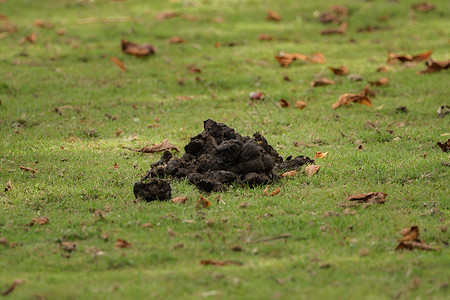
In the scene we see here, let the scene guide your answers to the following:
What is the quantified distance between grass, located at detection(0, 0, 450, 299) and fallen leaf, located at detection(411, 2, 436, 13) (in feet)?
0.73

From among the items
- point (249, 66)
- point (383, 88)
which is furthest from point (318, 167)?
point (249, 66)

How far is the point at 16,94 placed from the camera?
1137 cm

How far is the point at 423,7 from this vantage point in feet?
55.9

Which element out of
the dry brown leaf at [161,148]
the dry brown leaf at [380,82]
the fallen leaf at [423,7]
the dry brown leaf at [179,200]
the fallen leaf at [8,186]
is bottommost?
the dry brown leaf at [161,148]

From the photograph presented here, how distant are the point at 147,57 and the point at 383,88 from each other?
5191mm

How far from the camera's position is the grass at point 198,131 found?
197 inches

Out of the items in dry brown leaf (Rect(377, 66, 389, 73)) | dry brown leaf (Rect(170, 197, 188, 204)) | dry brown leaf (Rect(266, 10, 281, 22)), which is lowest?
dry brown leaf (Rect(170, 197, 188, 204))

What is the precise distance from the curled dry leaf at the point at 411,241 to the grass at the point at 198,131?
0.10m

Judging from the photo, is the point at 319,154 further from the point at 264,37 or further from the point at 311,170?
the point at 264,37

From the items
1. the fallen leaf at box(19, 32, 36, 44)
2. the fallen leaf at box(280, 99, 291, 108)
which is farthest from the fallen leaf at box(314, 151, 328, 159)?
the fallen leaf at box(19, 32, 36, 44)

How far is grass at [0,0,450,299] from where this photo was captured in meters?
5.01

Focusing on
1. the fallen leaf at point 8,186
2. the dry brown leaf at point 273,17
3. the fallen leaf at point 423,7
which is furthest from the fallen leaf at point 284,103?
the fallen leaf at point 423,7

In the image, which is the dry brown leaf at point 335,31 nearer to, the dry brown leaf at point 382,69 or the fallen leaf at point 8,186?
the dry brown leaf at point 382,69

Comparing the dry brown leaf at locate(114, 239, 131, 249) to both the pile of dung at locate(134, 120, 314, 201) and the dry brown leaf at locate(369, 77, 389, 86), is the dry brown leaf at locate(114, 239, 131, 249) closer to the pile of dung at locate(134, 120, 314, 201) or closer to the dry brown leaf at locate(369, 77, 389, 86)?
the pile of dung at locate(134, 120, 314, 201)
